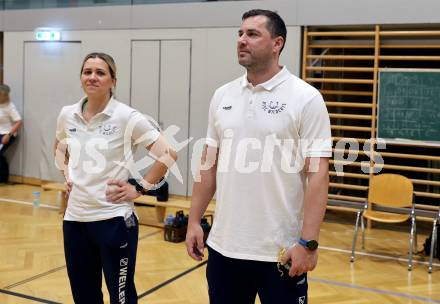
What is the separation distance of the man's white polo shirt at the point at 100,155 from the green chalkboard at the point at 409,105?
433cm

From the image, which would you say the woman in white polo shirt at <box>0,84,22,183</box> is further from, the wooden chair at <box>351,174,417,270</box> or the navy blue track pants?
the navy blue track pants

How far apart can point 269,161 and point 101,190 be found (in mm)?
901

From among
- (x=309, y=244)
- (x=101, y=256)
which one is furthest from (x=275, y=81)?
(x=101, y=256)

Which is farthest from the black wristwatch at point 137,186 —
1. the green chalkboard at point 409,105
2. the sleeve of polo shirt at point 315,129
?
the green chalkboard at point 409,105

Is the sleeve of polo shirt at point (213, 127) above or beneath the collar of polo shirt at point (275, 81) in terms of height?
beneath

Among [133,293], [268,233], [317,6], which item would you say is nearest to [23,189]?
[317,6]

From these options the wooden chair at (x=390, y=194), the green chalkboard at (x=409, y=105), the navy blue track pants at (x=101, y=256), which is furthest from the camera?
the green chalkboard at (x=409, y=105)

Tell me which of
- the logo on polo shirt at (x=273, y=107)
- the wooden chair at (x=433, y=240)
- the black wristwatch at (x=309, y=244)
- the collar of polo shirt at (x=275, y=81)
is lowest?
the wooden chair at (x=433, y=240)

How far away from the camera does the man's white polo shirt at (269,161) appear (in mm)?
2041

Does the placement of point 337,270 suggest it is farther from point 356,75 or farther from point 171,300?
point 356,75

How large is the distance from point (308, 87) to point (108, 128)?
1029mm

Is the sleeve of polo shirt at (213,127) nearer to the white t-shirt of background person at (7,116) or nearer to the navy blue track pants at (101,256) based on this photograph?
the navy blue track pants at (101,256)

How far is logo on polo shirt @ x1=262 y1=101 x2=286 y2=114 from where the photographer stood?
206 centimetres

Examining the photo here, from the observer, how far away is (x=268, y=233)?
6.84 feet
